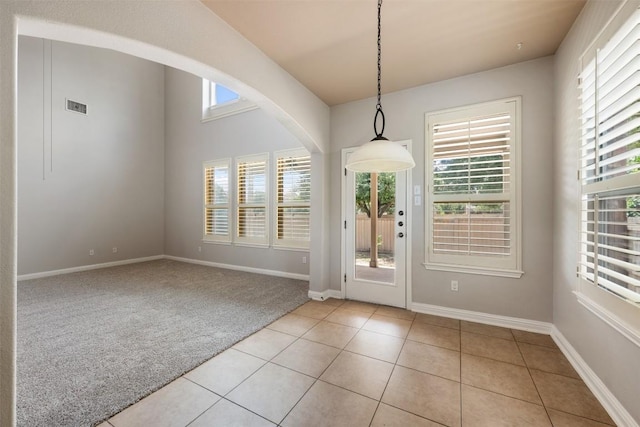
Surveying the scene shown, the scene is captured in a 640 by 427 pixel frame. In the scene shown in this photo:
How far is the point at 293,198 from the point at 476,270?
3243 millimetres

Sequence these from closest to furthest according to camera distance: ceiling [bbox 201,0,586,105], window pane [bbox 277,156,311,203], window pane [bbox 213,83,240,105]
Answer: ceiling [bbox 201,0,586,105], window pane [bbox 277,156,311,203], window pane [bbox 213,83,240,105]

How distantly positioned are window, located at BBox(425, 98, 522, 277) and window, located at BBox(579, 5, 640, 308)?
2.48 feet

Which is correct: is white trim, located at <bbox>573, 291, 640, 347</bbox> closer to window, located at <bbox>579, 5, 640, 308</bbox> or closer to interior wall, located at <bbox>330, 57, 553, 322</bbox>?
window, located at <bbox>579, 5, 640, 308</bbox>

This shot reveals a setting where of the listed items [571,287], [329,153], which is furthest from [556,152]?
[329,153]

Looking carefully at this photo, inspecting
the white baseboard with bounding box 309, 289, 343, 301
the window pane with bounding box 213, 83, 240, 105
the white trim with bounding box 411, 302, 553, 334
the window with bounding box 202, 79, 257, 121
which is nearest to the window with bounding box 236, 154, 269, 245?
the window with bounding box 202, 79, 257, 121

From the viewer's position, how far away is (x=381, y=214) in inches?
142

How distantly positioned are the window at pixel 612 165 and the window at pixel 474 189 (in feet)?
2.48

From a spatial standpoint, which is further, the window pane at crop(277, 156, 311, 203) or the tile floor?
the window pane at crop(277, 156, 311, 203)

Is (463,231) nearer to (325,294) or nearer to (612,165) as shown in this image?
(612,165)

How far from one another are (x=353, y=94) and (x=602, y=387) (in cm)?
366

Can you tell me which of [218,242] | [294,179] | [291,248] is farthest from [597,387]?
[218,242]

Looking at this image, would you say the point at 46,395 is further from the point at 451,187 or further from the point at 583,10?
the point at 583,10

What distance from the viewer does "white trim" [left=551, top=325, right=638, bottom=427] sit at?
1.58 meters

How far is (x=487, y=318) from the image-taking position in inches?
117
